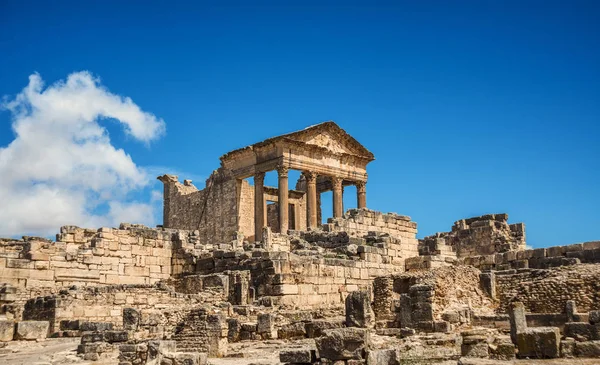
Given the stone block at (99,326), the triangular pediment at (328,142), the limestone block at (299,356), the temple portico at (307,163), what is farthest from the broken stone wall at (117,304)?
the triangular pediment at (328,142)

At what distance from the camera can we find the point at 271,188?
1567 inches

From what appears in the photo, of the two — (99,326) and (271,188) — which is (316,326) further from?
(271,188)

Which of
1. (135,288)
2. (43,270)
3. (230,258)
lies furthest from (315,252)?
(43,270)

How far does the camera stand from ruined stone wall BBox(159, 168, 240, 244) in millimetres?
38344

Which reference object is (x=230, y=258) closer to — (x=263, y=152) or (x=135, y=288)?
(x=135, y=288)

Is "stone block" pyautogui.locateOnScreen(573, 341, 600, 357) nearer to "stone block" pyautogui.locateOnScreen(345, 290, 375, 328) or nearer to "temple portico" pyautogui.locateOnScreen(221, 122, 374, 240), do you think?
"stone block" pyautogui.locateOnScreen(345, 290, 375, 328)

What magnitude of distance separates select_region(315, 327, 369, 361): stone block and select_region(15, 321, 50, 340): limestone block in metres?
6.08

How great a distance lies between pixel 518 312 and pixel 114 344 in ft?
22.0

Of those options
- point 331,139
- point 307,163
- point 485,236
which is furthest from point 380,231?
point 331,139

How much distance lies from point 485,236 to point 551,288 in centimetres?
1162

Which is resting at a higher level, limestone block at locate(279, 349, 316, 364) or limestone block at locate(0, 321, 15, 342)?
limestone block at locate(0, 321, 15, 342)

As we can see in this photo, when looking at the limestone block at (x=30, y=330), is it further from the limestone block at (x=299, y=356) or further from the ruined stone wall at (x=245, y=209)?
the ruined stone wall at (x=245, y=209)

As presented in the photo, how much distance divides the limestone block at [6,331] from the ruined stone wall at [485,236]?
17.2m

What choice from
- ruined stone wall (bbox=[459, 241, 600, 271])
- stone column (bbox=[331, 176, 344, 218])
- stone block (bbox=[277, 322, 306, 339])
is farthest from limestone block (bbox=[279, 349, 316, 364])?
stone column (bbox=[331, 176, 344, 218])
